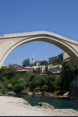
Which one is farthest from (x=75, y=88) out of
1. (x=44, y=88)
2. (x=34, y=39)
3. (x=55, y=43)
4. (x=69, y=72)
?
(x=34, y=39)

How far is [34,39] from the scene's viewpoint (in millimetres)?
18062

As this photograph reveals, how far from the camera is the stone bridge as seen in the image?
15.5 meters

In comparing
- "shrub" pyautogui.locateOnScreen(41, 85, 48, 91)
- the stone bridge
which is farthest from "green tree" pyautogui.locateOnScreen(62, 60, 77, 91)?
"shrub" pyautogui.locateOnScreen(41, 85, 48, 91)

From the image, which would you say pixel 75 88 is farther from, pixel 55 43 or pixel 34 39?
pixel 34 39

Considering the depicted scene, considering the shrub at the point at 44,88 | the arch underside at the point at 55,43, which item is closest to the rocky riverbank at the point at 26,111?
the arch underside at the point at 55,43

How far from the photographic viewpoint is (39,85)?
1346 inches

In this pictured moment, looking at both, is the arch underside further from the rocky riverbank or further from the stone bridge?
the rocky riverbank

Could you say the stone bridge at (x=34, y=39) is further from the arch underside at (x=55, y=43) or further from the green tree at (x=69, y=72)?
the green tree at (x=69, y=72)

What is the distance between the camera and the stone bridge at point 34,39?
15.5 m

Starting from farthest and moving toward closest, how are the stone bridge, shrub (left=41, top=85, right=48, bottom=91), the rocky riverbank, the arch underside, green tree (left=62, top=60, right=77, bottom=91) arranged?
1. shrub (left=41, top=85, right=48, bottom=91)
2. green tree (left=62, top=60, right=77, bottom=91)
3. the arch underside
4. the stone bridge
5. the rocky riverbank

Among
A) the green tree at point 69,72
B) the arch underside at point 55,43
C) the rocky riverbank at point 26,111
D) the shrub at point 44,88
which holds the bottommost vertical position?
the shrub at point 44,88

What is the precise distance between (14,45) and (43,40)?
15.6ft

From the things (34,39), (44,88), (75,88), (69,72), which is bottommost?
(44,88)

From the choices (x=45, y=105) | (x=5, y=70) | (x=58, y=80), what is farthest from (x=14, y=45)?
(x=5, y=70)
